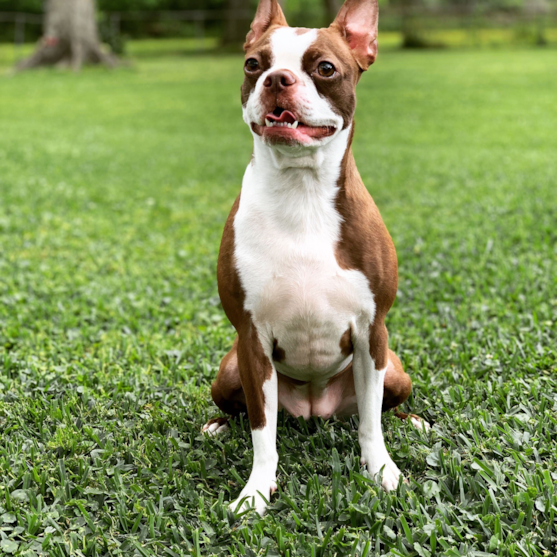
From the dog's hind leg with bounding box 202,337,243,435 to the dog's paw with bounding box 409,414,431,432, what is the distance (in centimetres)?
78

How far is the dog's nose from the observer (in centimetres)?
217

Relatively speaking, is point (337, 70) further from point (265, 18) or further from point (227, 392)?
point (227, 392)

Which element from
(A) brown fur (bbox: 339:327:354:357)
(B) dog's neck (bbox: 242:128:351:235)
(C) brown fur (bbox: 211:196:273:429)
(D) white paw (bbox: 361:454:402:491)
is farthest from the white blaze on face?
(D) white paw (bbox: 361:454:402:491)

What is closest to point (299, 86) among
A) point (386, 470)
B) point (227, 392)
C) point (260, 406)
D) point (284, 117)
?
point (284, 117)

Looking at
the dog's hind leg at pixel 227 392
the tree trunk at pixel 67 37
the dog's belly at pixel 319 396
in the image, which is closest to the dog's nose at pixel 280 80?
the dog's hind leg at pixel 227 392

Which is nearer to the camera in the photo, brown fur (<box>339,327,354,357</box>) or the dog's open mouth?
the dog's open mouth

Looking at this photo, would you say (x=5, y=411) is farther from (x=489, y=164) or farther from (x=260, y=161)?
(x=489, y=164)

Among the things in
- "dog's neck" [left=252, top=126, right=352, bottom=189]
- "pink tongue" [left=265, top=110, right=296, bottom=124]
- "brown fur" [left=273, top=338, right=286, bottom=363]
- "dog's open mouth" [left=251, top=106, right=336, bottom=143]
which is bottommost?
"brown fur" [left=273, top=338, right=286, bottom=363]

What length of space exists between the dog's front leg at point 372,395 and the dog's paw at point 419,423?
0.34 m

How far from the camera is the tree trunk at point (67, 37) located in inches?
869

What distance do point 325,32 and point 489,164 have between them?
727 cm

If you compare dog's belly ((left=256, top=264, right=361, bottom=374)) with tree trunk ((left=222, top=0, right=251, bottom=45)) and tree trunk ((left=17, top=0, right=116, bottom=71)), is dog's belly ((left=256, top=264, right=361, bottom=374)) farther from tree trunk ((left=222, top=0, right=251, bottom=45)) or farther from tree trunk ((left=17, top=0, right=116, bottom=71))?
tree trunk ((left=222, top=0, right=251, bottom=45))

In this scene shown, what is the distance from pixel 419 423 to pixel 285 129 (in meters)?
1.56

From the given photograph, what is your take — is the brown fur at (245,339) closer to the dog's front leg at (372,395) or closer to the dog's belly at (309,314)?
the dog's belly at (309,314)
